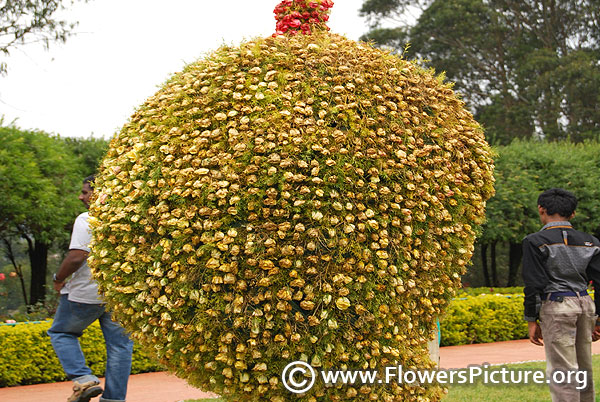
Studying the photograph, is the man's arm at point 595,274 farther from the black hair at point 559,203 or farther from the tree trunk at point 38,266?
the tree trunk at point 38,266

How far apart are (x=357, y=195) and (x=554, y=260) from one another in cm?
208

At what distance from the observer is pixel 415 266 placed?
344 cm

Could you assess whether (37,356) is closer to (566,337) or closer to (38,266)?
(566,337)

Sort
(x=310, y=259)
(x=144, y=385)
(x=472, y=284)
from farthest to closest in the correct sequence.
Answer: (x=472, y=284) → (x=144, y=385) → (x=310, y=259)

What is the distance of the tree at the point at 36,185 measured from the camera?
9859mm

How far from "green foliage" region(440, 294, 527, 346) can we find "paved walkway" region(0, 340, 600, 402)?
2.33 feet

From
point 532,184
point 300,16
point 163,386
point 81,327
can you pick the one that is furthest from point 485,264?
point 300,16

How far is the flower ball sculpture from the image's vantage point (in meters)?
3.18

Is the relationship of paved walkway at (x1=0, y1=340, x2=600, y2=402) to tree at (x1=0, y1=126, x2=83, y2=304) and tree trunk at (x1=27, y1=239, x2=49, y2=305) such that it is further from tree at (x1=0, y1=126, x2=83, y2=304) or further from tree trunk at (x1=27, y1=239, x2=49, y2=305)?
tree trunk at (x1=27, y1=239, x2=49, y2=305)

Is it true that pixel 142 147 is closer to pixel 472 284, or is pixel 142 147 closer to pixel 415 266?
pixel 415 266

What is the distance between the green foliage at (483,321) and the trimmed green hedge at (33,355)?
5455mm

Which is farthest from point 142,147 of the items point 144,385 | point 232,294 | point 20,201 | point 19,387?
point 20,201

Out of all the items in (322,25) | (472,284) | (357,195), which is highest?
(322,25)

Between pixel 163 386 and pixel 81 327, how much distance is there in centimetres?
239
